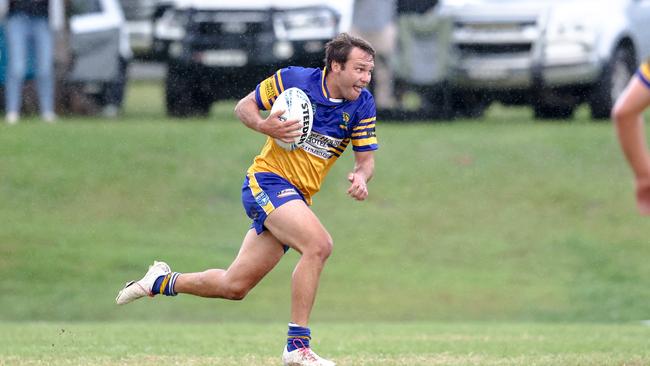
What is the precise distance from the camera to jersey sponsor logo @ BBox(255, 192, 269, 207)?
7.96 metres

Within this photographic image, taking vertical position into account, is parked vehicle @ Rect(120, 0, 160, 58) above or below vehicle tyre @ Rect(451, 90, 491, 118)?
above

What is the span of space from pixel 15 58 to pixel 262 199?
41.2 ft

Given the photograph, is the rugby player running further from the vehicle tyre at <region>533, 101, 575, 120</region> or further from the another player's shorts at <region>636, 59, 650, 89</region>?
the vehicle tyre at <region>533, 101, 575, 120</region>

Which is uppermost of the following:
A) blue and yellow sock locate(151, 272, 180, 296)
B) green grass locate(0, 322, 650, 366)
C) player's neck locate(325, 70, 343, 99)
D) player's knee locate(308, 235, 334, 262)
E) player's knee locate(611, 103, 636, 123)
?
player's knee locate(611, 103, 636, 123)

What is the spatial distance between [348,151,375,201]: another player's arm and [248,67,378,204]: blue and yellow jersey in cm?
5

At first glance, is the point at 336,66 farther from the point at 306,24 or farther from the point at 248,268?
the point at 306,24

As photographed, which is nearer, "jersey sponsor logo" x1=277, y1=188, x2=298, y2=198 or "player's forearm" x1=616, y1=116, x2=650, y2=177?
"player's forearm" x1=616, y1=116, x2=650, y2=177

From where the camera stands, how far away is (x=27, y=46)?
65.6 ft

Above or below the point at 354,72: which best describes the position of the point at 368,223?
below

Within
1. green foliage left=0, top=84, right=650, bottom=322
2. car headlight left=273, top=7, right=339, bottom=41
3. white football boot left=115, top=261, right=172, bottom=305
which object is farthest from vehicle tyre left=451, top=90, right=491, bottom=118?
white football boot left=115, top=261, right=172, bottom=305

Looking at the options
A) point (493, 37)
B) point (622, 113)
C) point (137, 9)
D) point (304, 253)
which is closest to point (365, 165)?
point (304, 253)

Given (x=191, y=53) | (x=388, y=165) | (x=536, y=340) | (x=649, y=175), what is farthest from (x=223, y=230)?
(x=649, y=175)

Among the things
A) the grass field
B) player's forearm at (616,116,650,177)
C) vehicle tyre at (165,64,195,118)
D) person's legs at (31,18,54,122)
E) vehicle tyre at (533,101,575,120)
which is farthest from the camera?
vehicle tyre at (533,101,575,120)

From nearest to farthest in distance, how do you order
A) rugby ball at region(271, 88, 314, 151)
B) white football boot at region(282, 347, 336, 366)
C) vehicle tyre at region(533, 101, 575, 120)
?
white football boot at region(282, 347, 336, 366), rugby ball at region(271, 88, 314, 151), vehicle tyre at region(533, 101, 575, 120)
